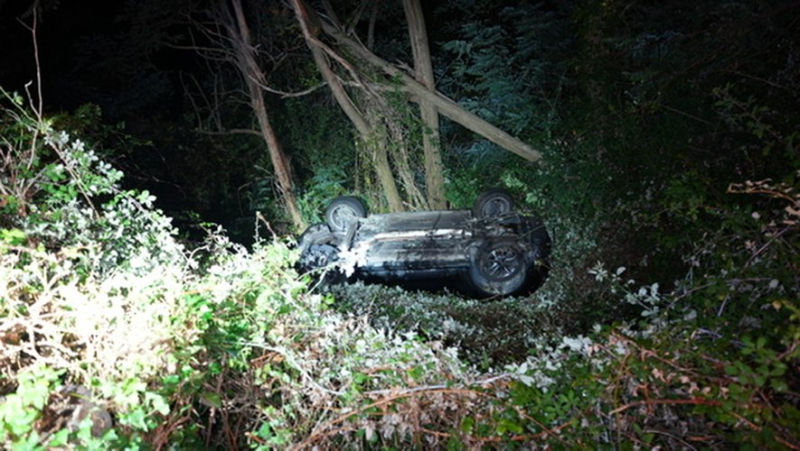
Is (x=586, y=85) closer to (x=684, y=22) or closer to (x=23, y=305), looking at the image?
(x=684, y=22)

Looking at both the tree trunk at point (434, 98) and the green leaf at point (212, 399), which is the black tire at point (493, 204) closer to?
the tree trunk at point (434, 98)

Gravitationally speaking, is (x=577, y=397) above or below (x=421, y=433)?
above

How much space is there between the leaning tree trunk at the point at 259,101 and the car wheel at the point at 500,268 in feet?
18.3

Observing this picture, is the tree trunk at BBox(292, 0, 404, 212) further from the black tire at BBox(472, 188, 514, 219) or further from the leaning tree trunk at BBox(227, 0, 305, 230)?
the black tire at BBox(472, 188, 514, 219)

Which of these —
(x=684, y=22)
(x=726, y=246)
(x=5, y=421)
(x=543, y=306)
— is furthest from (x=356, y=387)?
(x=684, y=22)

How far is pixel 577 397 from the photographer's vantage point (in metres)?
2.58

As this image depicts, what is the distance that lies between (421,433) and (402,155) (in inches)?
362

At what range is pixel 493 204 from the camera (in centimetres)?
926

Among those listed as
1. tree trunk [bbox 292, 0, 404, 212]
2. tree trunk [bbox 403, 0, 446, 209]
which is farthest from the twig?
tree trunk [bbox 292, 0, 404, 212]

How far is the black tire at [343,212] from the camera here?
398 inches

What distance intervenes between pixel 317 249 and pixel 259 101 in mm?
4406

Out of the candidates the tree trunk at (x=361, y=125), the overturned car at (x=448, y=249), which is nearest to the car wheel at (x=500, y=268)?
the overturned car at (x=448, y=249)

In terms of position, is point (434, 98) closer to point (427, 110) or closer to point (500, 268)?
point (427, 110)

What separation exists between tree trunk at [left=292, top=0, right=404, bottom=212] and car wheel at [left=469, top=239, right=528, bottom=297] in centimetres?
413
